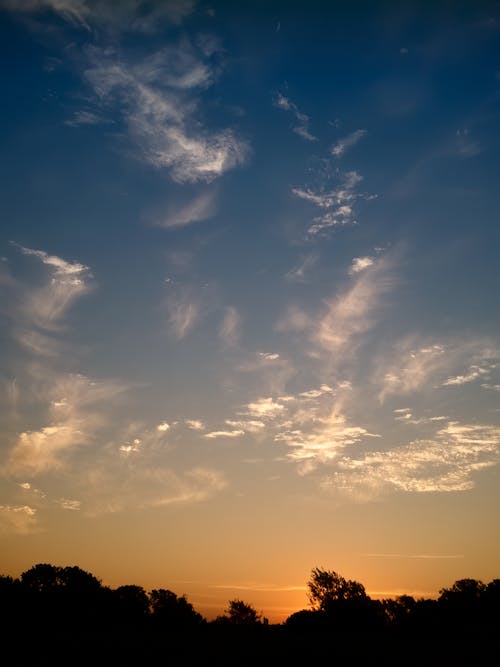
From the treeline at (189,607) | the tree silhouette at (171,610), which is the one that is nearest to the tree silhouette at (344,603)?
the treeline at (189,607)

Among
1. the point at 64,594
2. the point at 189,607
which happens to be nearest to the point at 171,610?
the point at 189,607

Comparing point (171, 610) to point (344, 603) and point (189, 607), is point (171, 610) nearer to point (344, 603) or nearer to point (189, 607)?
point (189, 607)

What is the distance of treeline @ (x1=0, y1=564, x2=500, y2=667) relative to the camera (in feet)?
151

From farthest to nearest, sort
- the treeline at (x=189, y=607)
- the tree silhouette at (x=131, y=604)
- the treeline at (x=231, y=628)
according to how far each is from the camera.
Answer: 1. the tree silhouette at (x=131, y=604)
2. the treeline at (x=189, y=607)
3. the treeline at (x=231, y=628)

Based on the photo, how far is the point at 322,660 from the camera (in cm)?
4609

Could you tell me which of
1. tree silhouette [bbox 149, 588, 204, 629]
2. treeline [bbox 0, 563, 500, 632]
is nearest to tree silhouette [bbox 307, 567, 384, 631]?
treeline [bbox 0, 563, 500, 632]

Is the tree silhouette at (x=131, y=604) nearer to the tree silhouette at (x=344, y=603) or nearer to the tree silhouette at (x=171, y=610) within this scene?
the tree silhouette at (x=171, y=610)

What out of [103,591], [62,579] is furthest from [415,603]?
[62,579]

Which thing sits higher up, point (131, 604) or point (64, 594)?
point (64, 594)

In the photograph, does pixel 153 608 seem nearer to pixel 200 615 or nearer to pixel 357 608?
pixel 200 615

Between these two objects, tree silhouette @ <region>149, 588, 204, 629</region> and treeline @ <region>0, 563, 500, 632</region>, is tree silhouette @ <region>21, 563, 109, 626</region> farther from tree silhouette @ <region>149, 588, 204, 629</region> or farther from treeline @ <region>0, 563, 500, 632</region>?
tree silhouette @ <region>149, 588, 204, 629</region>

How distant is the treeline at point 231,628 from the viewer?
46.0m

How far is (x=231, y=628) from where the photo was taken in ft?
317

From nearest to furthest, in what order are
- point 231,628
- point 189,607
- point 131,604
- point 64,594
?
point 231,628 < point 64,594 < point 131,604 < point 189,607
